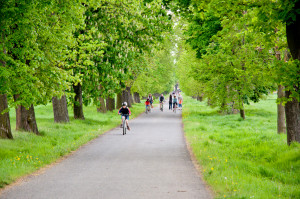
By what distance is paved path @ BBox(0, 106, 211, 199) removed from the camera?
7.04 meters

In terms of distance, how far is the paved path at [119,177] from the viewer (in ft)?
23.1

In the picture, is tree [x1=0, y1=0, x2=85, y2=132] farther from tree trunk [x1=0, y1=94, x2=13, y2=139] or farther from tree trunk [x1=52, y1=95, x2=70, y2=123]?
tree trunk [x1=52, y1=95, x2=70, y2=123]

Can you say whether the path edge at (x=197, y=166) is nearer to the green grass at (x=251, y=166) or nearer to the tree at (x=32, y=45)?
the green grass at (x=251, y=166)

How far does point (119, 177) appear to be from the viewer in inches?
336

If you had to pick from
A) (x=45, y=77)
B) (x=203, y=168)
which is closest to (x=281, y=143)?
(x=203, y=168)

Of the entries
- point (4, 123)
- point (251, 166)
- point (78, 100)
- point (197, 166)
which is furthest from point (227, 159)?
point (78, 100)

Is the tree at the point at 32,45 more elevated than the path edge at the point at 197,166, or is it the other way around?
the tree at the point at 32,45

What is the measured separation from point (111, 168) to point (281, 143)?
6.57 meters

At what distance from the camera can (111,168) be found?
9664 millimetres

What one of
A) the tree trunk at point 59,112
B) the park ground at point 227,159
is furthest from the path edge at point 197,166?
the tree trunk at point 59,112

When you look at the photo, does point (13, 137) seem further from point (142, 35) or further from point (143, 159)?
point (142, 35)

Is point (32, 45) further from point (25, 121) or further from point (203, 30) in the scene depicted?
point (203, 30)

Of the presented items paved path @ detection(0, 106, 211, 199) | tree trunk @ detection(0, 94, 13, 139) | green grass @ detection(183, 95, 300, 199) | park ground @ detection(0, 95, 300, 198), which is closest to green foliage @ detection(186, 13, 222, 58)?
park ground @ detection(0, 95, 300, 198)

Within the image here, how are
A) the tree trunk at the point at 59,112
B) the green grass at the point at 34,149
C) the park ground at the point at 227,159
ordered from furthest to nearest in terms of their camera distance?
the tree trunk at the point at 59,112, the green grass at the point at 34,149, the park ground at the point at 227,159
